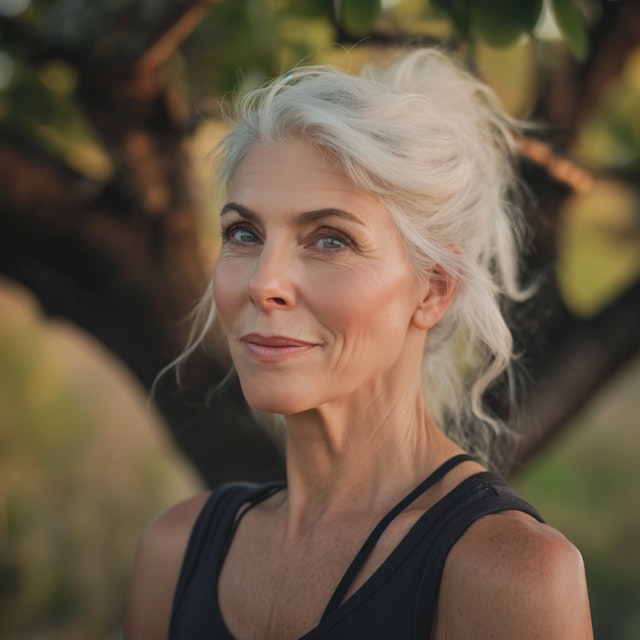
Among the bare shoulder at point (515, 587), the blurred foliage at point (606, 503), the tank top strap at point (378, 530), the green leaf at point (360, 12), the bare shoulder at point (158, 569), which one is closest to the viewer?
the bare shoulder at point (515, 587)

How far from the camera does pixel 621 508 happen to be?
32.3 ft

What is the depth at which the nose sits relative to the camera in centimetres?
195

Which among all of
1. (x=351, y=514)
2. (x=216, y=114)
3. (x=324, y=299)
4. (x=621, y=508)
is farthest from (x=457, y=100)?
(x=621, y=508)

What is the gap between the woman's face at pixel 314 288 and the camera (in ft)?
6.42

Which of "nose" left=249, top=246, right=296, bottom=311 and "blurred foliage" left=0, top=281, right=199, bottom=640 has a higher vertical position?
"nose" left=249, top=246, right=296, bottom=311

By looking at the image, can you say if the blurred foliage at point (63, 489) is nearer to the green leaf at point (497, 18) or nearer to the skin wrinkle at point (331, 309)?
the green leaf at point (497, 18)

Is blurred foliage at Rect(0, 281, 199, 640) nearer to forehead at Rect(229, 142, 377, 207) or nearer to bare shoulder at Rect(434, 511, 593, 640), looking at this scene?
forehead at Rect(229, 142, 377, 207)

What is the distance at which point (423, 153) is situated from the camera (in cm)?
203

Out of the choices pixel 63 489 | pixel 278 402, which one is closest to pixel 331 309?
pixel 278 402

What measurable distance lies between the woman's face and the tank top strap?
0.24 m

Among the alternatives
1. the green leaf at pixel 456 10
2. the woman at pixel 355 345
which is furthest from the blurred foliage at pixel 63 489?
the woman at pixel 355 345

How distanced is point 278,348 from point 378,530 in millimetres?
417

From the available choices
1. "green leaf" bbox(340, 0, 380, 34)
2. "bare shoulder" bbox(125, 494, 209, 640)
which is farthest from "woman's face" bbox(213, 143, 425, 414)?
"green leaf" bbox(340, 0, 380, 34)

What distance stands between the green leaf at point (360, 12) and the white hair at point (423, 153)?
0.21 metres
